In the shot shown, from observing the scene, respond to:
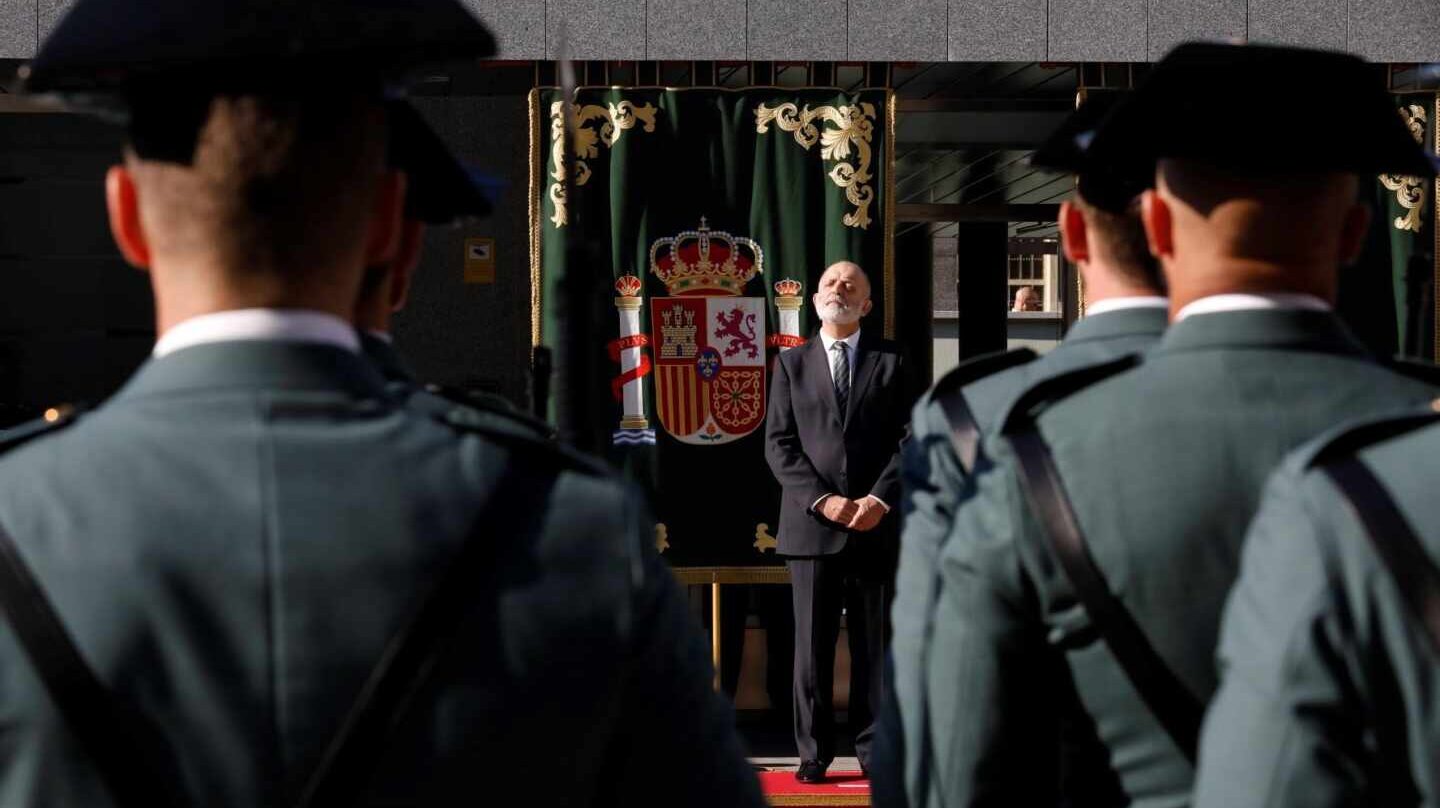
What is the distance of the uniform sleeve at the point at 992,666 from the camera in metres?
1.98

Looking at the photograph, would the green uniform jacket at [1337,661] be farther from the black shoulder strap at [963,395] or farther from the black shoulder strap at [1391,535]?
the black shoulder strap at [963,395]

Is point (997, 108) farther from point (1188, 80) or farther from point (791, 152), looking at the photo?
point (1188, 80)

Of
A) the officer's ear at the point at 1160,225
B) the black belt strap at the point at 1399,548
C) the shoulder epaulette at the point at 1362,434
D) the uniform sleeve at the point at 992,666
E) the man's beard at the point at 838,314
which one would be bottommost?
the uniform sleeve at the point at 992,666

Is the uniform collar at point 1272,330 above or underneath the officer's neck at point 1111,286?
underneath

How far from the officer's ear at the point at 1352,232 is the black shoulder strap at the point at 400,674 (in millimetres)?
1137

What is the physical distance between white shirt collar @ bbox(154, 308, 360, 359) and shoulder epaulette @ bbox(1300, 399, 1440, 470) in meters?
0.82

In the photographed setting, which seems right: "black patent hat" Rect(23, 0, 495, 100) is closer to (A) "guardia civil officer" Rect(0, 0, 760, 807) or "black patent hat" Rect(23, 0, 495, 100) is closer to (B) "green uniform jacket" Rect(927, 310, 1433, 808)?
(A) "guardia civil officer" Rect(0, 0, 760, 807)

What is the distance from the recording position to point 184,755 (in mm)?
1289

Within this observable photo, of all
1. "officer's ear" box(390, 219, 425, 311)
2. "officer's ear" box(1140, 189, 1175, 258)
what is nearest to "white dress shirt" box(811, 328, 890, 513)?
"officer's ear" box(1140, 189, 1175, 258)

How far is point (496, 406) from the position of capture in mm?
2287

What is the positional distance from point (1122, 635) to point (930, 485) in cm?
62

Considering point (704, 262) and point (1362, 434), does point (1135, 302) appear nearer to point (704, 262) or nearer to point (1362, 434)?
point (1362, 434)

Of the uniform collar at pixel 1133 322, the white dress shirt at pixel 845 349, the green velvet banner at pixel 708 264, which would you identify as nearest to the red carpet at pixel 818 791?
the white dress shirt at pixel 845 349

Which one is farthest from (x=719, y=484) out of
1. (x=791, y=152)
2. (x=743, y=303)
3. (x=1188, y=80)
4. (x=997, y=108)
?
(x=1188, y=80)
